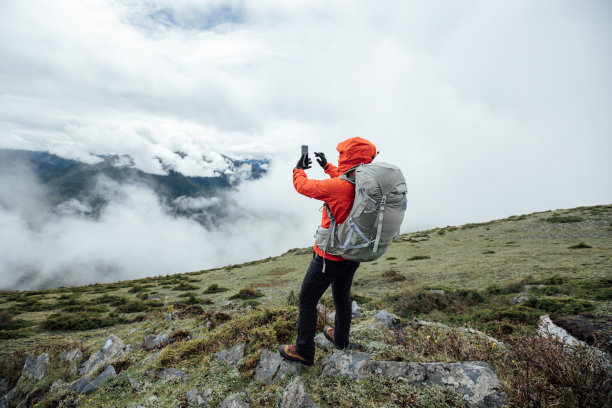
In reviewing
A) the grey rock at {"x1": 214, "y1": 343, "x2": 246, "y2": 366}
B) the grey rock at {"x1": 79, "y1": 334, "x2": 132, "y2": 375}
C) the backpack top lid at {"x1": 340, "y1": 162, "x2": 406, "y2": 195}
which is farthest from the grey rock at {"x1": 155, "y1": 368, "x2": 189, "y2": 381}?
the backpack top lid at {"x1": 340, "y1": 162, "x2": 406, "y2": 195}

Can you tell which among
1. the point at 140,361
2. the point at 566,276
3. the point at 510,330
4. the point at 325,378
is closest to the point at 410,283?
the point at 566,276

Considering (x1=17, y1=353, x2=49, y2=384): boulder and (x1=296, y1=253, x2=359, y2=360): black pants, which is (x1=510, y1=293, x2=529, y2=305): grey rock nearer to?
(x1=296, y1=253, x2=359, y2=360): black pants

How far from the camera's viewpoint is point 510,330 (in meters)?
6.36

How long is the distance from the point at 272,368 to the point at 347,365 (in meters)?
1.39

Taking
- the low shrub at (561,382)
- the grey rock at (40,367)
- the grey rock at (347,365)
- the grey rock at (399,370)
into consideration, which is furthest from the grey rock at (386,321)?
the grey rock at (40,367)

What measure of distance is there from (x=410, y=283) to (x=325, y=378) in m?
11.2

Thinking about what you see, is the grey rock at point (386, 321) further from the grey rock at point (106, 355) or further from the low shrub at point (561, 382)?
the grey rock at point (106, 355)

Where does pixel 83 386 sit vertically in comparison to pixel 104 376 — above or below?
below

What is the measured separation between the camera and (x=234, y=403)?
4.12m

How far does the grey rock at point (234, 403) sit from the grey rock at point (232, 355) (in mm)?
1203

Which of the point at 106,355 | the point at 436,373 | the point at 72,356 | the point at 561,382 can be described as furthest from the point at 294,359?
the point at 72,356

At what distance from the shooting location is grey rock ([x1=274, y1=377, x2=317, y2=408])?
368 centimetres

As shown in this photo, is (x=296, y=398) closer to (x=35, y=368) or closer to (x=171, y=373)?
(x=171, y=373)

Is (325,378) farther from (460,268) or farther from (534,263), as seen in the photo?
(534,263)
